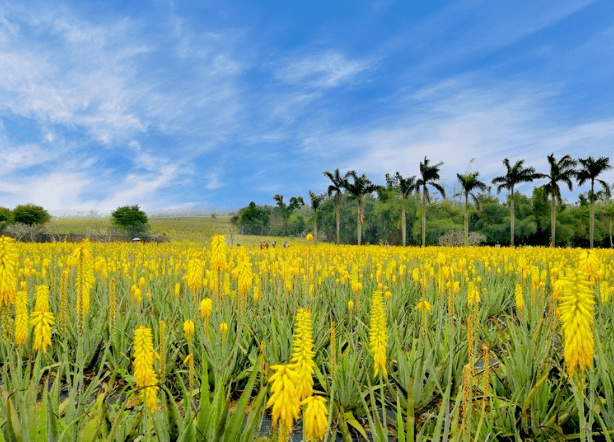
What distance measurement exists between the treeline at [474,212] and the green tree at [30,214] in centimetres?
4860

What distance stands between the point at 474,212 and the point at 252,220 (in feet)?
175

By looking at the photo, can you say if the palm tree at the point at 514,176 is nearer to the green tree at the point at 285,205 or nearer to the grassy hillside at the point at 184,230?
the grassy hillside at the point at 184,230

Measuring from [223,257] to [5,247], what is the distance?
1.49 meters

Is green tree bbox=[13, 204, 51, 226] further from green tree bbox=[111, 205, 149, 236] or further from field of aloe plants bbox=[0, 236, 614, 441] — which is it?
field of aloe plants bbox=[0, 236, 614, 441]

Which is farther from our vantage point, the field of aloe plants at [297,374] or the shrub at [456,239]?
the shrub at [456,239]

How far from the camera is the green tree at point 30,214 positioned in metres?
71.7

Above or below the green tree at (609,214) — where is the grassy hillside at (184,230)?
below

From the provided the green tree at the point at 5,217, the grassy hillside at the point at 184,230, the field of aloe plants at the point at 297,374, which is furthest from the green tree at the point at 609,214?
the green tree at the point at 5,217

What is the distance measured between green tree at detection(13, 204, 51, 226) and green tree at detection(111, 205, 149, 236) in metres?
11.9

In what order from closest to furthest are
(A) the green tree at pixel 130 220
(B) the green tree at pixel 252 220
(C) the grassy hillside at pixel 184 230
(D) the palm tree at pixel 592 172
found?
1. (C) the grassy hillside at pixel 184 230
2. (D) the palm tree at pixel 592 172
3. (A) the green tree at pixel 130 220
4. (B) the green tree at pixel 252 220

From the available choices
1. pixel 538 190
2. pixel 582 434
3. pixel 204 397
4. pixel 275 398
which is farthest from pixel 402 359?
pixel 538 190

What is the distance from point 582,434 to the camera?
2.07m

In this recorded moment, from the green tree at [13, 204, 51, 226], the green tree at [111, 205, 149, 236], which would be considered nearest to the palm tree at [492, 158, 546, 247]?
the green tree at [111, 205, 149, 236]

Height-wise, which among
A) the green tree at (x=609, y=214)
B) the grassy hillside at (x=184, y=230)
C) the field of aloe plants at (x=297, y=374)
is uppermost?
the green tree at (x=609, y=214)
